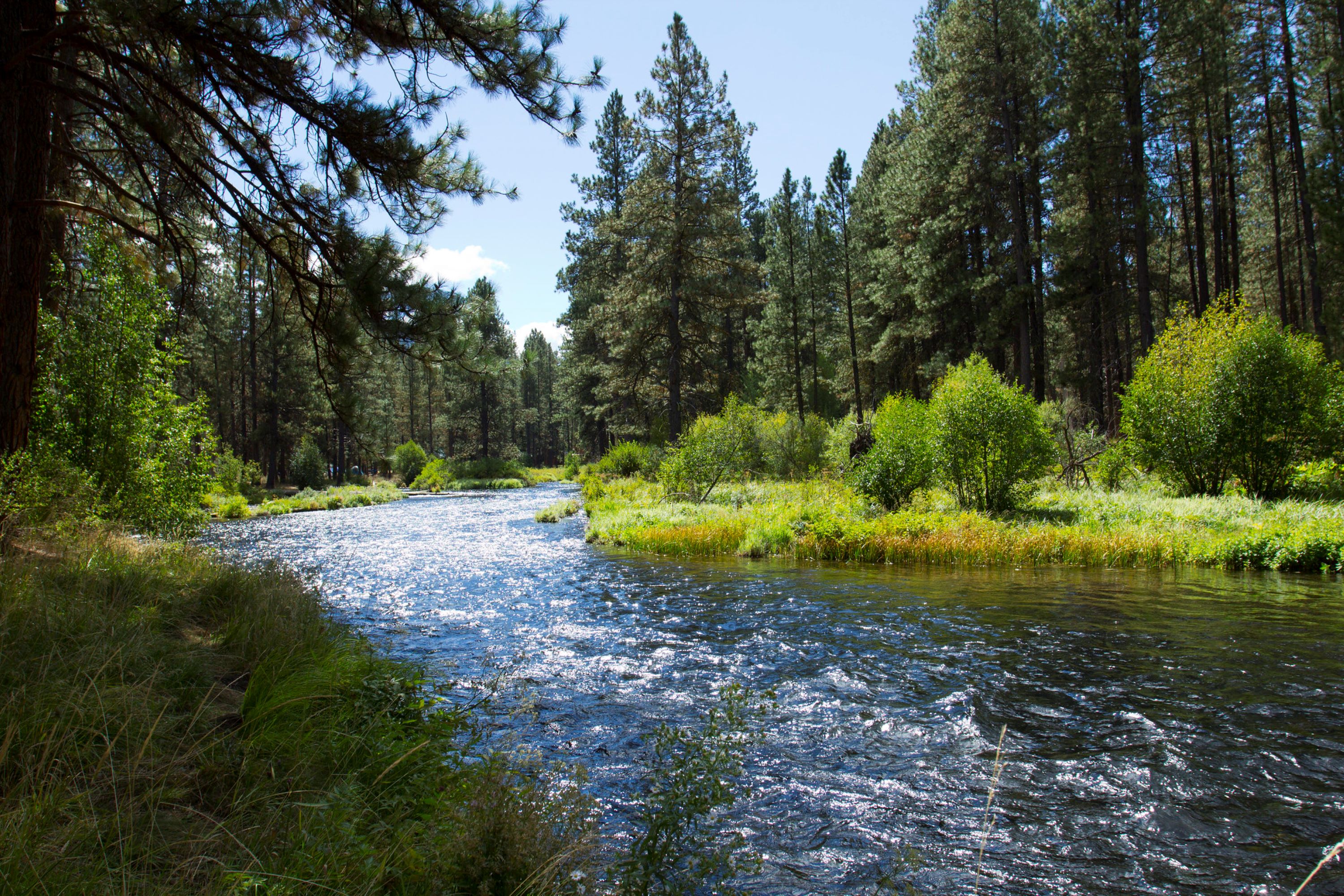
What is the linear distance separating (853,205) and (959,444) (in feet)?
89.4

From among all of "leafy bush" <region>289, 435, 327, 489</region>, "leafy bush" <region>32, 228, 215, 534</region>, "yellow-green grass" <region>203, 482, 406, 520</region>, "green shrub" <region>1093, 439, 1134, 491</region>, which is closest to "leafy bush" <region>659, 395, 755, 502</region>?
"green shrub" <region>1093, 439, 1134, 491</region>

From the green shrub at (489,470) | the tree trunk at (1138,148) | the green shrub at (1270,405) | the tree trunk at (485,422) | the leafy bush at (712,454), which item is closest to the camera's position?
the green shrub at (1270,405)

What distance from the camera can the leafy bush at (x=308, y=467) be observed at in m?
38.4

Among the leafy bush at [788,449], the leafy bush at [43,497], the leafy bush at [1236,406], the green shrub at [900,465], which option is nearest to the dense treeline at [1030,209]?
the leafy bush at [1236,406]

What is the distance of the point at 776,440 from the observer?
2805 centimetres

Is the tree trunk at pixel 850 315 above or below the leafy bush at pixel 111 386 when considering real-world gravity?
above

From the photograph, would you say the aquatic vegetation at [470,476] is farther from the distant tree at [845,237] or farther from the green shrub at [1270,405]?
the green shrub at [1270,405]

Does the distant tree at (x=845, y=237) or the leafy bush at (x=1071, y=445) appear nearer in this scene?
the leafy bush at (x=1071, y=445)

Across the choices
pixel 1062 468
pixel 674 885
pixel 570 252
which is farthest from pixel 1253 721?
pixel 570 252

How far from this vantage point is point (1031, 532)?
43.5ft

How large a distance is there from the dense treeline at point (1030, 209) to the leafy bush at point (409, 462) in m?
17.3

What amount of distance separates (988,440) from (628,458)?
65.6 feet

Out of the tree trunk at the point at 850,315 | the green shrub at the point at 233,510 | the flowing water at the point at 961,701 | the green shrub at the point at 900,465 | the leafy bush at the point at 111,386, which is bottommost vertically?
the flowing water at the point at 961,701

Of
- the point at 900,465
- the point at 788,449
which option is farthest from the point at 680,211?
the point at 900,465
